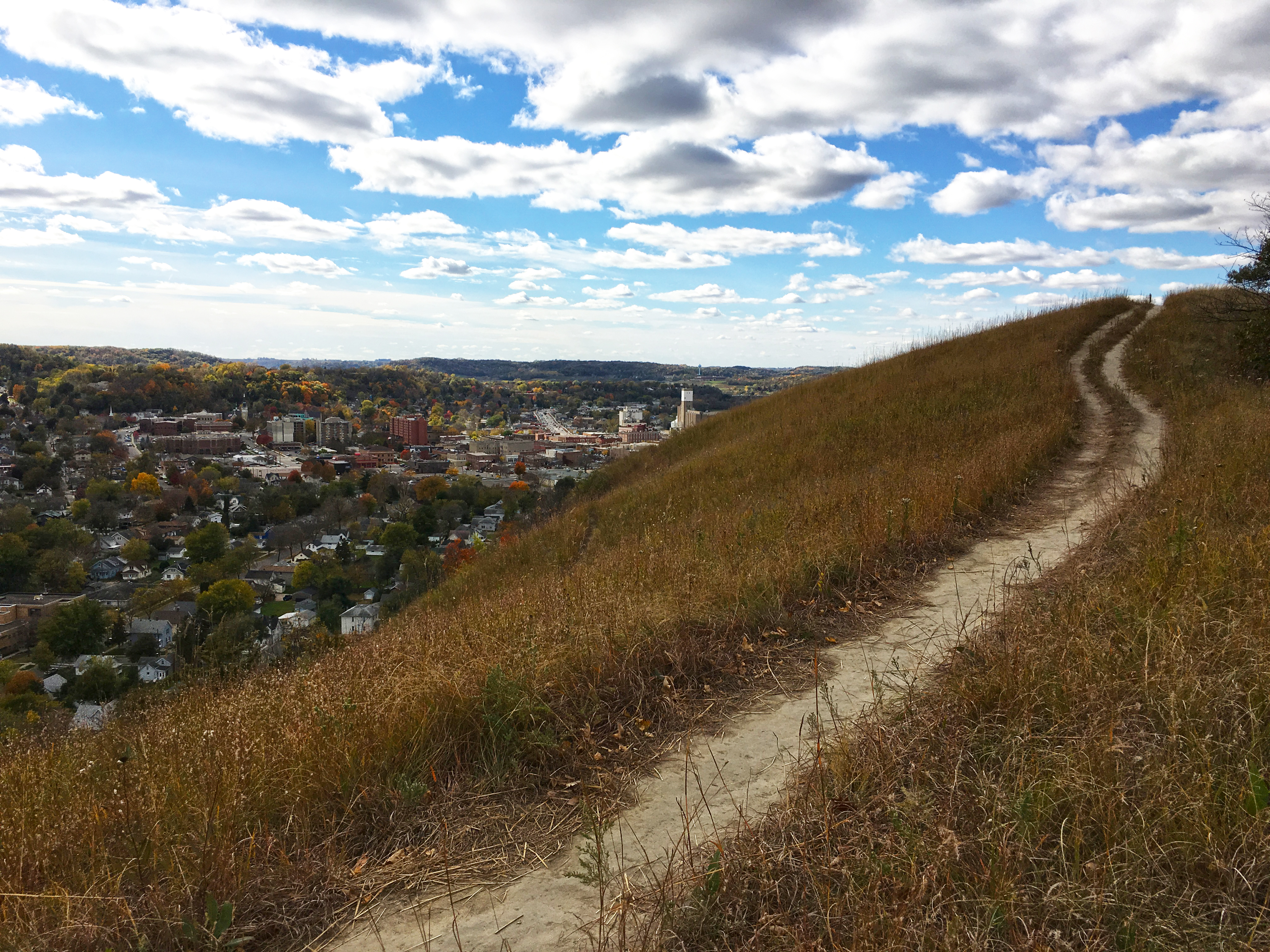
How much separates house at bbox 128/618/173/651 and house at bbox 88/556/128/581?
832cm

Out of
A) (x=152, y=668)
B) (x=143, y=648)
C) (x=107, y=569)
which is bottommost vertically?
(x=107, y=569)

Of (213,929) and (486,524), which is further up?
(213,929)

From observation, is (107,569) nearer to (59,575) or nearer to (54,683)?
(59,575)

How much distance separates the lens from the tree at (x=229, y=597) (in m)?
10.5

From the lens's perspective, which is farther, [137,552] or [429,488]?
[429,488]

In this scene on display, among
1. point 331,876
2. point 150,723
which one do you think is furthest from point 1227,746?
point 150,723

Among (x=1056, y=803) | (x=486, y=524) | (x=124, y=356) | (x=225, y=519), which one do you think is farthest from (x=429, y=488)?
(x=124, y=356)

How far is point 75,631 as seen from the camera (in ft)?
45.5

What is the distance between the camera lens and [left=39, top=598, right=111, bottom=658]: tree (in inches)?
535

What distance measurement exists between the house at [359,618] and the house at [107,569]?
11.7m

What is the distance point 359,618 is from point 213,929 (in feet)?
36.8

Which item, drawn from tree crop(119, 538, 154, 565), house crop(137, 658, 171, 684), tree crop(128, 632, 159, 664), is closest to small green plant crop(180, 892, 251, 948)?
house crop(137, 658, 171, 684)

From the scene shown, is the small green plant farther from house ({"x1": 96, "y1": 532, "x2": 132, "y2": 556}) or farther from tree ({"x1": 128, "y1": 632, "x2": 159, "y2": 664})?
house ({"x1": 96, "y1": 532, "x2": 132, "y2": 556})

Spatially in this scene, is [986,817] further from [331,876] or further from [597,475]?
[597,475]
